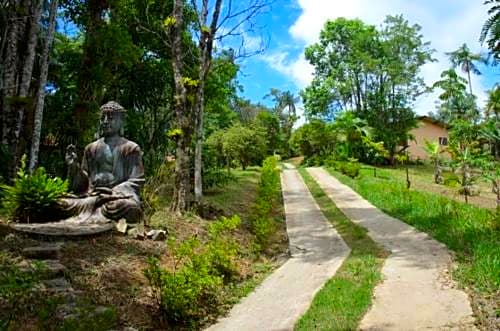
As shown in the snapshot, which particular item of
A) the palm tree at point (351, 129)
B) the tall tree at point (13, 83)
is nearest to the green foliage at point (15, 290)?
the tall tree at point (13, 83)

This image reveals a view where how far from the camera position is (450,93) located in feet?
121

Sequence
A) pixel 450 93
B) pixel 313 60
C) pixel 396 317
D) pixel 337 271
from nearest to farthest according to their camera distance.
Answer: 1. pixel 396 317
2. pixel 337 271
3. pixel 450 93
4. pixel 313 60

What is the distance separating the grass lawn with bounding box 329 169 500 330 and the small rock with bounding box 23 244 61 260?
483cm

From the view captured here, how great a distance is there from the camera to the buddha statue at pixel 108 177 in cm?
745

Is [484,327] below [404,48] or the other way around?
below

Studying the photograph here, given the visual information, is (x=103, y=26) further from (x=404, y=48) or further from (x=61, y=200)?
(x=404, y=48)

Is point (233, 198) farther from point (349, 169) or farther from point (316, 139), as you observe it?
point (316, 139)

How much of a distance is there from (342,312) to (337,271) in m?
2.11

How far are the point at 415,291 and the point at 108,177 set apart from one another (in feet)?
16.7

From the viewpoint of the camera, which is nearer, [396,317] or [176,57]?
[396,317]

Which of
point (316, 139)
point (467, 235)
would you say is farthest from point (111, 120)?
point (316, 139)

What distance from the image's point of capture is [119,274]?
5.97m

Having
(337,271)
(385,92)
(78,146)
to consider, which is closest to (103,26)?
(78,146)

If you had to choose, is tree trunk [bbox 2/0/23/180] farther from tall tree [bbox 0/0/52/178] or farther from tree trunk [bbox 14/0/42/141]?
tree trunk [bbox 14/0/42/141]
